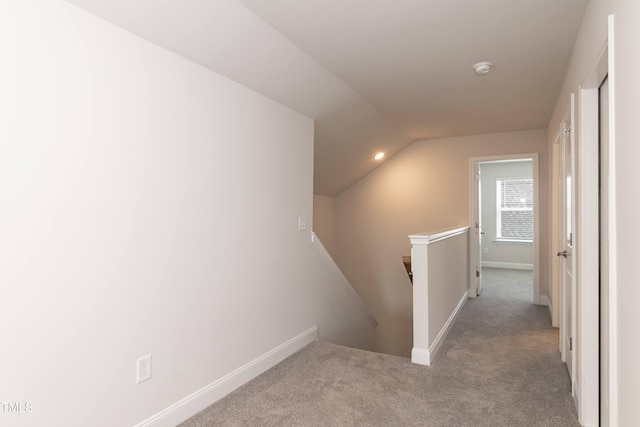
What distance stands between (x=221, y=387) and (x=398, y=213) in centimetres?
399

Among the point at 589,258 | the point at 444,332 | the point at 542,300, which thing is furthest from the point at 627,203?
the point at 542,300

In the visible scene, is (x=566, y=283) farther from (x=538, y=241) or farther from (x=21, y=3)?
(x=21, y=3)

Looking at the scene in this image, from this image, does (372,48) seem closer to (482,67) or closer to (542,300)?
(482,67)

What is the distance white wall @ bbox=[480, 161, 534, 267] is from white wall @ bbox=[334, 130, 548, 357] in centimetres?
332

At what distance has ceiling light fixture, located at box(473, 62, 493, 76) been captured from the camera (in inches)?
115

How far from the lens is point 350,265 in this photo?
6.17 m

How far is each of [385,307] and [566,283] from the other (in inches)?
127

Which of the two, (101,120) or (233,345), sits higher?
(101,120)

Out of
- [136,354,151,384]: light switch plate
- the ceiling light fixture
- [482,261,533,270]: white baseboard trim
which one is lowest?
[482,261,533,270]: white baseboard trim

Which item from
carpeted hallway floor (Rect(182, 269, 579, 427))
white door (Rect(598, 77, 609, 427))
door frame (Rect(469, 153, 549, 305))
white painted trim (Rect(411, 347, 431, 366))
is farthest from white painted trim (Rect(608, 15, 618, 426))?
door frame (Rect(469, 153, 549, 305))

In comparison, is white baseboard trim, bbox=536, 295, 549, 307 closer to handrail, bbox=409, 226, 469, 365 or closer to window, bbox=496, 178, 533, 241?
handrail, bbox=409, 226, 469, 365

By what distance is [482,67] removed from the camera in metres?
2.95

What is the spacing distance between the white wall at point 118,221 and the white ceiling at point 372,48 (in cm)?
20

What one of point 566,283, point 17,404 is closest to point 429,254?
point 566,283
